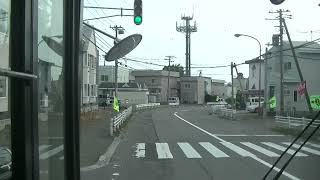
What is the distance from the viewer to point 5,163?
82.2 inches

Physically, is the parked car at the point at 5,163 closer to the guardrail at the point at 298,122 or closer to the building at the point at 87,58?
the building at the point at 87,58

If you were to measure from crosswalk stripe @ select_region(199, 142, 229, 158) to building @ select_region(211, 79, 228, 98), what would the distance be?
14596cm

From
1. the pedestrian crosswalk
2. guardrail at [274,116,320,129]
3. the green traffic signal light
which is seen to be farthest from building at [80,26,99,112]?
the pedestrian crosswalk

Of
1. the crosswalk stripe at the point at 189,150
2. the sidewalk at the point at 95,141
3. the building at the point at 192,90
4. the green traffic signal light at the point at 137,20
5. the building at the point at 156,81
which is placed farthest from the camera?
the building at the point at 192,90

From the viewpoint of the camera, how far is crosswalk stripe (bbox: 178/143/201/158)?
65.5 ft

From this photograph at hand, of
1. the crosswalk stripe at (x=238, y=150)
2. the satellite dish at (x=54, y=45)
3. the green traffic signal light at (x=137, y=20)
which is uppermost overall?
the green traffic signal light at (x=137, y=20)

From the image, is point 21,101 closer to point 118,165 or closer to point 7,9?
point 7,9

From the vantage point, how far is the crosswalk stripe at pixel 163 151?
1960cm

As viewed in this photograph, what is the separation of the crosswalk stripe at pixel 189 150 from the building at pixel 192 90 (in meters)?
118

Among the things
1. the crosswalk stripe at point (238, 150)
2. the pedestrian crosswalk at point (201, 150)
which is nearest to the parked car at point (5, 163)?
the pedestrian crosswalk at point (201, 150)

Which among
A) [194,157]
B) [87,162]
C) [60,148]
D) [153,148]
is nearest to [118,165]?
[87,162]

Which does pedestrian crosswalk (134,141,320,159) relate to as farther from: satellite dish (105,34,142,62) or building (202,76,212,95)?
building (202,76,212,95)

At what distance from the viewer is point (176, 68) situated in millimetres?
174500

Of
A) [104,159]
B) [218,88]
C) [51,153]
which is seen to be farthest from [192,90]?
[51,153]
